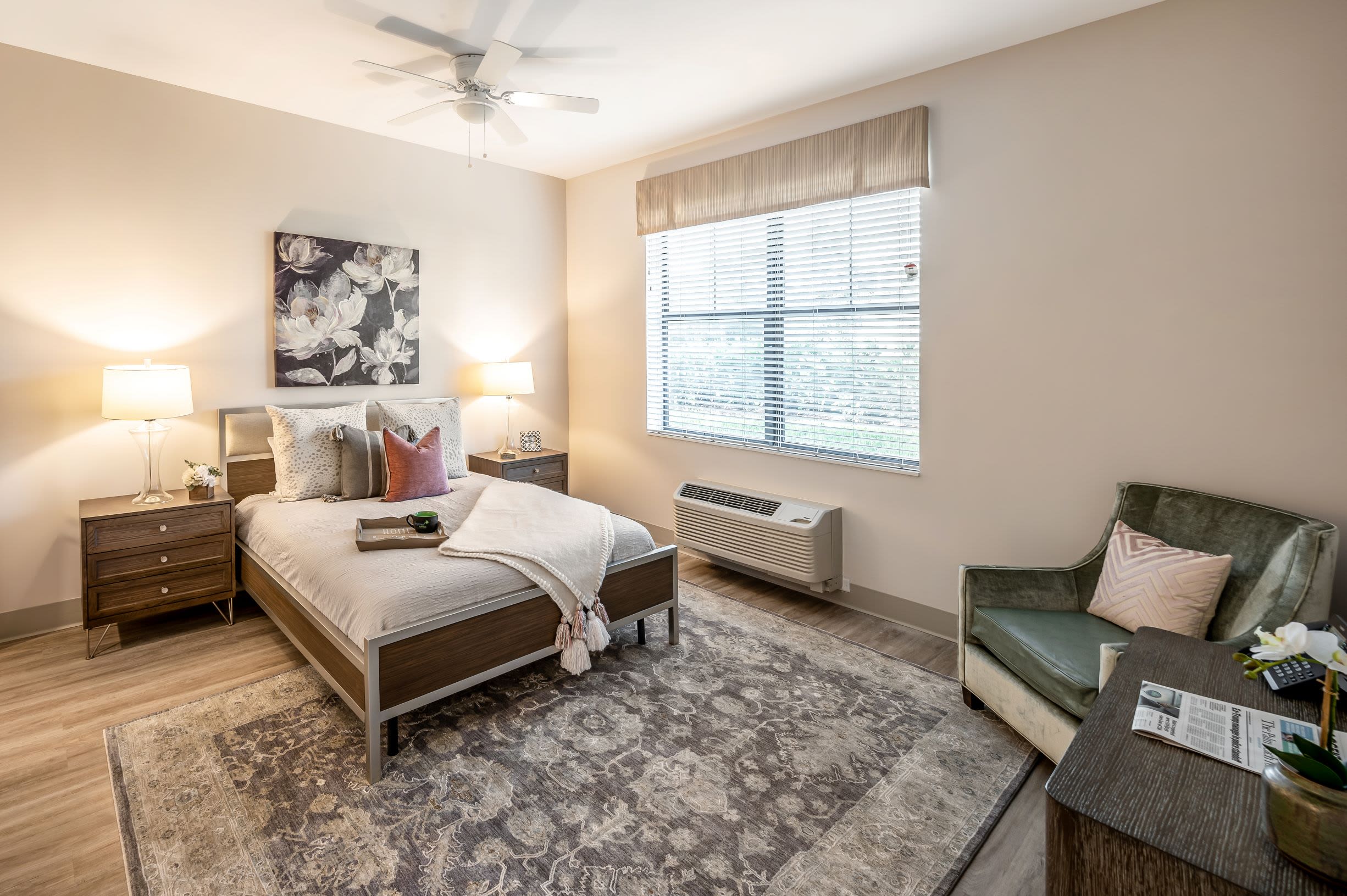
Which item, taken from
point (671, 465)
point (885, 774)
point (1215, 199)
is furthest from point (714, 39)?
point (885, 774)

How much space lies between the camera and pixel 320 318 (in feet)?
13.4

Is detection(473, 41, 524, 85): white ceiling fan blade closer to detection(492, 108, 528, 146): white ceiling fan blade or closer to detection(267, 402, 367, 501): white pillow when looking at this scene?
detection(492, 108, 528, 146): white ceiling fan blade

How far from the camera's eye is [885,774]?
2271 millimetres

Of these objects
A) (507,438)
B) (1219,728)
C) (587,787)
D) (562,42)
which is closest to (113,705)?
(587,787)

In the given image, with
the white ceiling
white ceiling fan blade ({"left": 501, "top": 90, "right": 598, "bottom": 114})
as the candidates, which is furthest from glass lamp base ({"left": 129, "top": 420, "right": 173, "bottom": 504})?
white ceiling fan blade ({"left": 501, "top": 90, "right": 598, "bottom": 114})

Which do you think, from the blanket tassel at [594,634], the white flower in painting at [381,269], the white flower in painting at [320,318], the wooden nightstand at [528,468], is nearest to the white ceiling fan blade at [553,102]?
the white flower in painting at [381,269]

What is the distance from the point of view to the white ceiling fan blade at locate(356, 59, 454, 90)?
2.70 metres

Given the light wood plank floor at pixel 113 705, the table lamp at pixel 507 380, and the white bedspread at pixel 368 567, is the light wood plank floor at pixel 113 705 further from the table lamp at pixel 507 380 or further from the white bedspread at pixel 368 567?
the table lamp at pixel 507 380

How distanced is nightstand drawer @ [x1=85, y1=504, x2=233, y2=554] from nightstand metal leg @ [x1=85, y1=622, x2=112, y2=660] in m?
0.39

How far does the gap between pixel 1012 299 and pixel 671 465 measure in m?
2.45

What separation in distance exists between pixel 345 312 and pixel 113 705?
2398 millimetres

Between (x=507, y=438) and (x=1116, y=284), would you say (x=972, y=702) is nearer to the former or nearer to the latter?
(x=1116, y=284)

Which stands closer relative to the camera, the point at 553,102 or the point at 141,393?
the point at 553,102

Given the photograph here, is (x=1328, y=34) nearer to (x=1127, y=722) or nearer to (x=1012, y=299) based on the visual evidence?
(x=1012, y=299)
